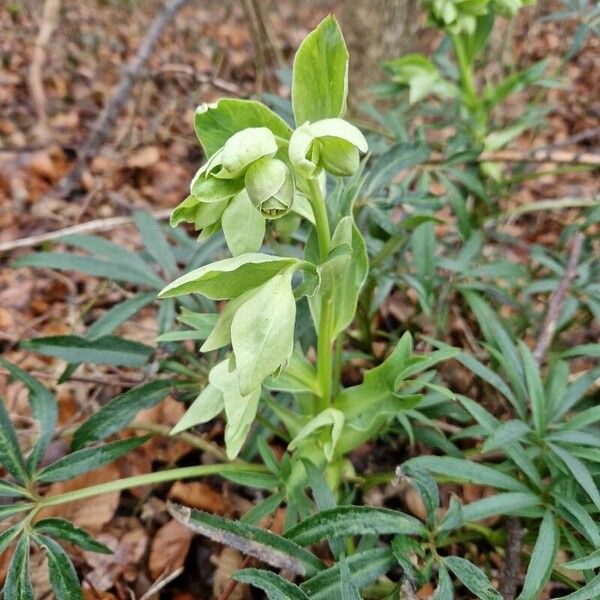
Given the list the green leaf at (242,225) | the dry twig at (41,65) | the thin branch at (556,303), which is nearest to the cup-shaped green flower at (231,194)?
the green leaf at (242,225)

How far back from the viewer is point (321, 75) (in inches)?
21.8

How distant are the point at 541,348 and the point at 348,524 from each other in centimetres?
41

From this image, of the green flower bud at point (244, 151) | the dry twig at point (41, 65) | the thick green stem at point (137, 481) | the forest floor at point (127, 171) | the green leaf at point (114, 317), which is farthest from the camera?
the dry twig at point (41, 65)

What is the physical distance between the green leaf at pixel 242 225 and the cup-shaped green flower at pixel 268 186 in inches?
1.6

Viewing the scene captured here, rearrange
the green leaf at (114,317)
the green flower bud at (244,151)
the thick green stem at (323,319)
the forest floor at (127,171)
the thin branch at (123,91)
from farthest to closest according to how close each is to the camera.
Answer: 1. the thin branch at (123,91)
2. the forest floor at (127,171)
3. the green leaf at (114,317)
4. the thick green stem at (323,319)
5. the green flower bud at (244,151)

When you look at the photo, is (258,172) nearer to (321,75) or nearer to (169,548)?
(321,75)

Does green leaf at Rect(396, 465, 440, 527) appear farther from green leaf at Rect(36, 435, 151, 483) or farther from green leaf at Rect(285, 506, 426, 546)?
green leaf at Rect(36, 435, 151, 483)

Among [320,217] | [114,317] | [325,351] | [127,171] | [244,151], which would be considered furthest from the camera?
[127,171]

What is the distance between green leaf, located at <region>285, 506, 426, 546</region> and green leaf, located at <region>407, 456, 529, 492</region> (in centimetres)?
6

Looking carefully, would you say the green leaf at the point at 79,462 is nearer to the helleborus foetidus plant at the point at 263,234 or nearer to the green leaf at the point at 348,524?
the helleborus foetidus plant at the point at 263,234

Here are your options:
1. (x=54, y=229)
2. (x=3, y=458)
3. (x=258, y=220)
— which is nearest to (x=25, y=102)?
(x=54, y=229)

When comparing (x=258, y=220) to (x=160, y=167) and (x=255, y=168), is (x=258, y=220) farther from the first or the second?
(x=160, y=167)

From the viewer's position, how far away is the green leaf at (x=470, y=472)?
0.64 meters

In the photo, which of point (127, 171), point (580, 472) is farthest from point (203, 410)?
point (127, 171)
